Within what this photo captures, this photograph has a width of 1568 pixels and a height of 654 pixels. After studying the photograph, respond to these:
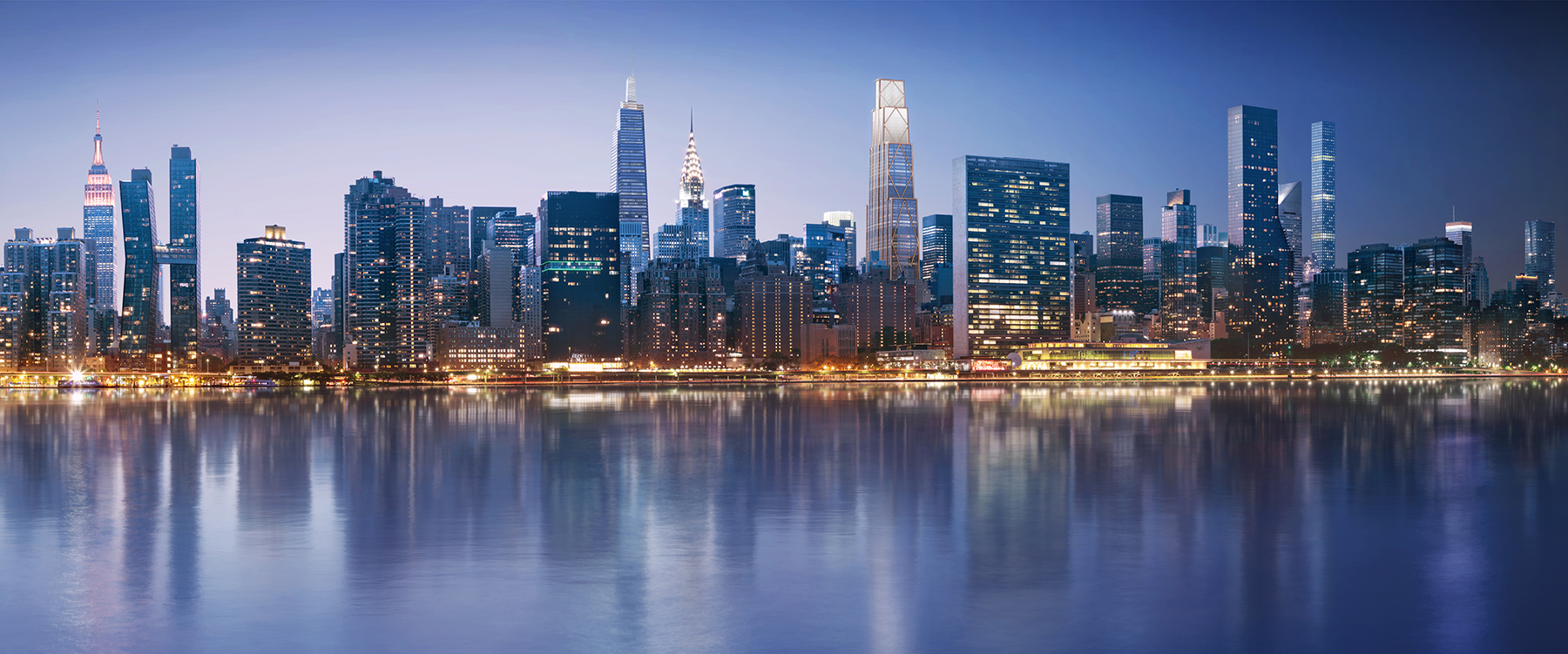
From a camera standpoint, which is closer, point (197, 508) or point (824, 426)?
point (197, 508)

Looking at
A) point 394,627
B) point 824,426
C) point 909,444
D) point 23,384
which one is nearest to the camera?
point 394,627

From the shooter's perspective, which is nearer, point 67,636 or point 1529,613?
point 67,636

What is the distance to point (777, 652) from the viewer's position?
13266mm

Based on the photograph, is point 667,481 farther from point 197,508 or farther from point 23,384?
point 23,384

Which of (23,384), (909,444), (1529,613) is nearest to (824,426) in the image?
(909,444)

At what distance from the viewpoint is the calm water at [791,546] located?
14.3m

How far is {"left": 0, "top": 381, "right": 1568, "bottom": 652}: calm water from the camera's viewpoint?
14266 millimetres

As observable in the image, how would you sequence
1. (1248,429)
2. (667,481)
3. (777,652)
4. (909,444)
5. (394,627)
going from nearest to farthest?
(777,652) < (394,627) < (667,481) < (909,444) < (1248,429)

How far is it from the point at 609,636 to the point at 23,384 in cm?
19738

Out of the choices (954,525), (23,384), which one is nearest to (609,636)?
(954,525)

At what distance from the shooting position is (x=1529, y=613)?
595 inches

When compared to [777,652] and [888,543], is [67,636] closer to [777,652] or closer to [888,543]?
[777,652]

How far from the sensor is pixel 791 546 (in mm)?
20234

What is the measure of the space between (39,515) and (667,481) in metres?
14.4
